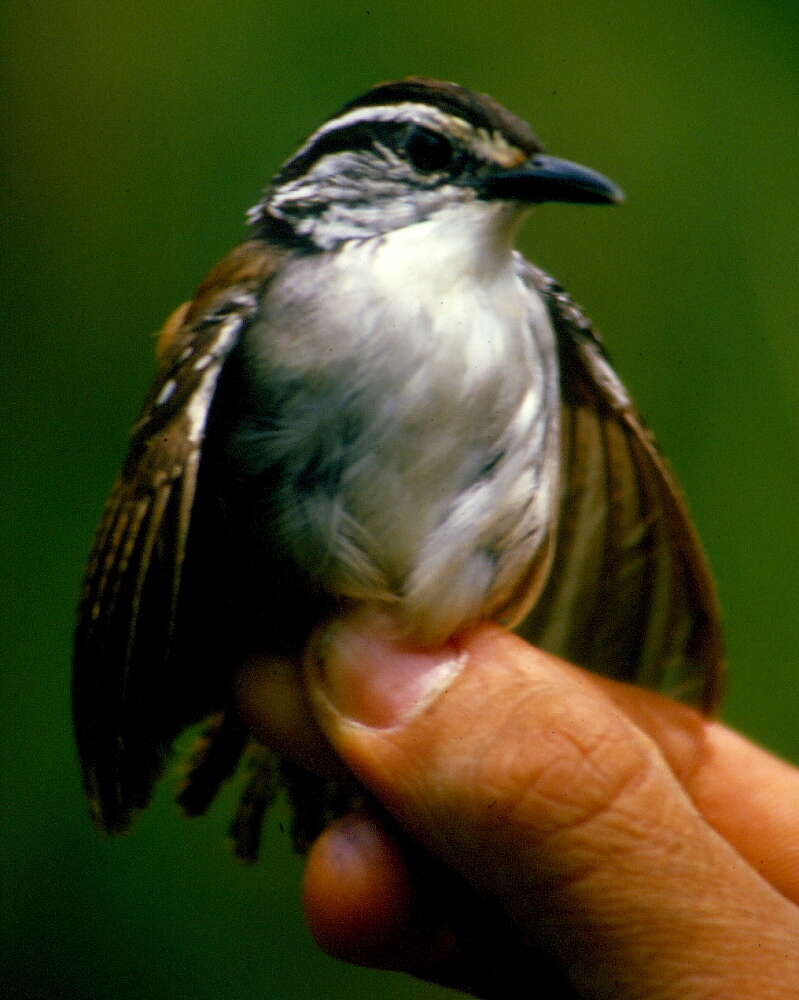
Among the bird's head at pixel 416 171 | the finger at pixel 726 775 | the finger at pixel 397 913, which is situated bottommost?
the finger at pixel 397 913

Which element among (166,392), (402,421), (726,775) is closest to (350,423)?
(402,421)

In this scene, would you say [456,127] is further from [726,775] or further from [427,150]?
[726,775]

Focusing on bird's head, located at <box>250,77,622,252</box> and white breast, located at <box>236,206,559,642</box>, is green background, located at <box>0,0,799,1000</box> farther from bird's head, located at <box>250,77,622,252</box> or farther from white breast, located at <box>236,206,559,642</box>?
white breast, located at <box>236,206,559,642</box>

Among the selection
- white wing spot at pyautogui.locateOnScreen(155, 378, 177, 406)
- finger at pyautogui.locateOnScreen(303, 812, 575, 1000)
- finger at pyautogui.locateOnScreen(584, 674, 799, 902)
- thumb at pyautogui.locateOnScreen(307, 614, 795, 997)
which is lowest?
finger at pyautogui.locateOnScreen(303, 812, 575, 1000)

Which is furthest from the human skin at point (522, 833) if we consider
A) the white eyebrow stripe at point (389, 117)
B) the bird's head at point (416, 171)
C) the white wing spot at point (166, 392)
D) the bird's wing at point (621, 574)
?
the white eyebrow stripe at point (389, 117)

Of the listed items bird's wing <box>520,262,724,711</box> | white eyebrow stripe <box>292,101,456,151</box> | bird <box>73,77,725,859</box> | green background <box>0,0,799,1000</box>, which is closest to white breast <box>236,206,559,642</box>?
bird <box>73,77,725,859</box>

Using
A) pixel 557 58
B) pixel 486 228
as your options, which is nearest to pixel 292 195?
pixel 486 228

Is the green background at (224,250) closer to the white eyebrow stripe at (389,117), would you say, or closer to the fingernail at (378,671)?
the white eyebrow stripe at (389,117)
